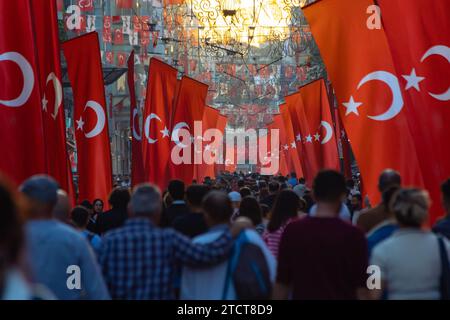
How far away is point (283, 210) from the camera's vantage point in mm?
8906

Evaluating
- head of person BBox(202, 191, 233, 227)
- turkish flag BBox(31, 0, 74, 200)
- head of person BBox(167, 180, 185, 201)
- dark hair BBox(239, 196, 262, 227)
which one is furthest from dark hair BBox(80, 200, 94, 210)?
head of person BBox(202, 191, 233, 227)

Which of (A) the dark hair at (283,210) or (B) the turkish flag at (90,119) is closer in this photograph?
(A) the dark hair at (283,210)

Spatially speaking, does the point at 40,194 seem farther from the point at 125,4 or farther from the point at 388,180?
the point at 125,4

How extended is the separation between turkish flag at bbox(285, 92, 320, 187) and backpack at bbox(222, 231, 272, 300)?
15.3m

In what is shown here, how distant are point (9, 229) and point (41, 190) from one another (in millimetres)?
3155

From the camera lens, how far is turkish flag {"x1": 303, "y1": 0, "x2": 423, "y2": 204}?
936 cm

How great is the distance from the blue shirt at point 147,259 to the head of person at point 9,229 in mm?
3145

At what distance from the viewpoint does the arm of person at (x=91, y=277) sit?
558cm

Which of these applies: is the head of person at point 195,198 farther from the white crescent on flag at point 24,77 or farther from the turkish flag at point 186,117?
the turkish flag at point 186,117

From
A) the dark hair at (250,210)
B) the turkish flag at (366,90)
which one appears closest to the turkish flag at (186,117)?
the turkish flag at (366,90)

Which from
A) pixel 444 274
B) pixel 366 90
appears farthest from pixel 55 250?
pixel 366 90

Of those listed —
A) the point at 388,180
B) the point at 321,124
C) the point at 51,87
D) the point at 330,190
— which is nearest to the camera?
the point at 330,190

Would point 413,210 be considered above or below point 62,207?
above
